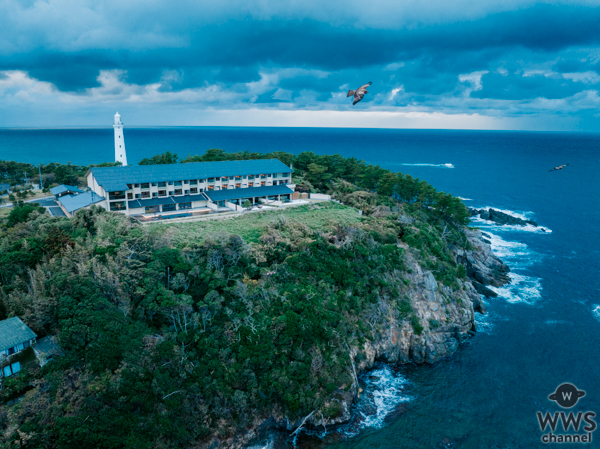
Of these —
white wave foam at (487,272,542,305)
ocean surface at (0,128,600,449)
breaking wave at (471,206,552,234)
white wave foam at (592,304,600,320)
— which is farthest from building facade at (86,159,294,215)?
white wave foam at (592,304,600,320)

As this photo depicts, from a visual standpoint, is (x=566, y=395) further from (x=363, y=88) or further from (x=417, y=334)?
(x=363, y=88)

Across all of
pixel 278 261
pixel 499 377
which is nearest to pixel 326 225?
pixel 278 261

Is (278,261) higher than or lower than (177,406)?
higher

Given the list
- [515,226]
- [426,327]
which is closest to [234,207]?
[426,327]

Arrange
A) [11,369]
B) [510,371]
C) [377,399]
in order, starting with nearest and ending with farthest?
1. [11,369]
2. [377,399]
3. [510,371]

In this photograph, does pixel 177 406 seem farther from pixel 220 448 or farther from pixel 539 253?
pixel 539 253
